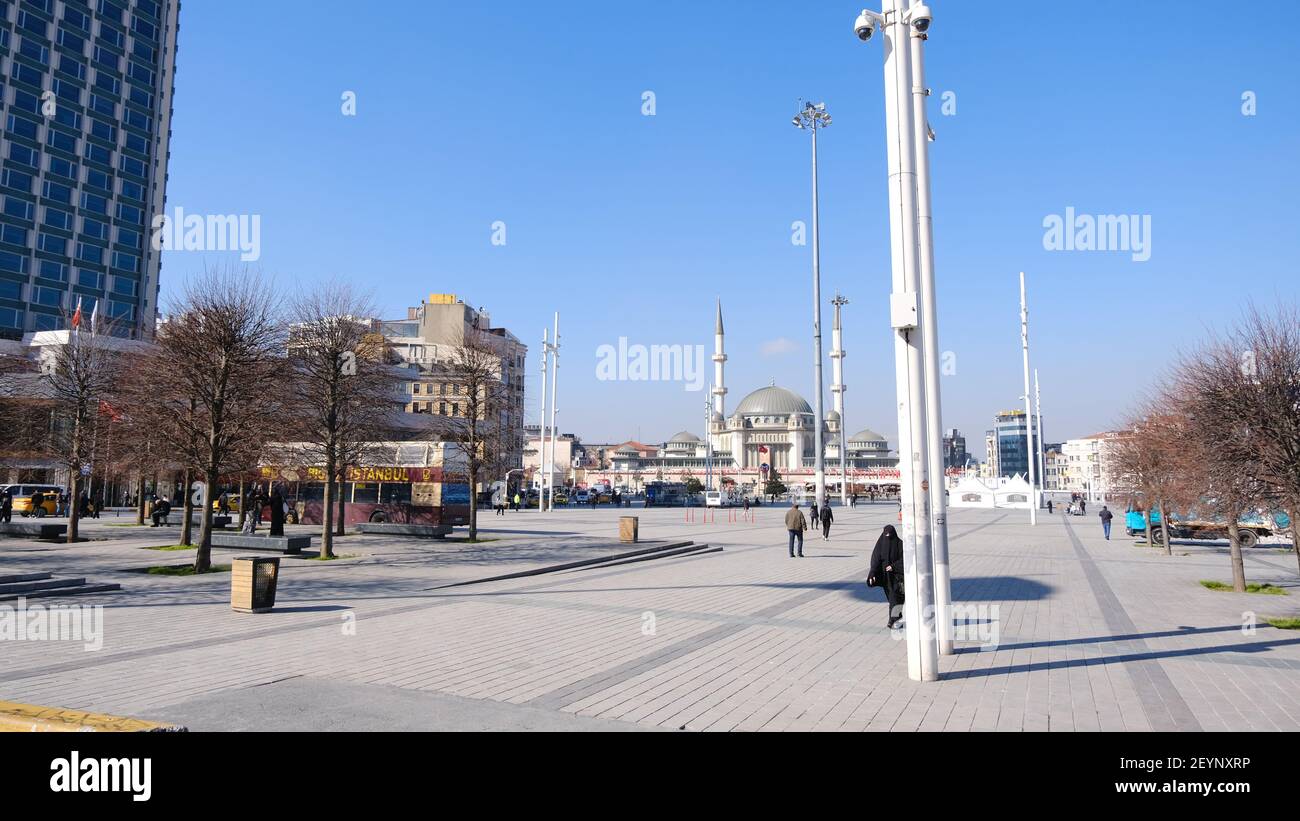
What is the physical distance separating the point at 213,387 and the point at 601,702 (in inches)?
587

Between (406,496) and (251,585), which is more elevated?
(406,496)

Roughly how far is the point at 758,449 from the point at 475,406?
404ft

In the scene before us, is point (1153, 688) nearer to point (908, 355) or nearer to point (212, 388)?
point (908, 355)

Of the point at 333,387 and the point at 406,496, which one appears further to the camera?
the point at 406,496

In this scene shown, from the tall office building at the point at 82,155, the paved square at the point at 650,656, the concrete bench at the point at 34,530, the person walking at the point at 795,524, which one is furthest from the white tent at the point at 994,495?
the tall office building at the point at 82,155

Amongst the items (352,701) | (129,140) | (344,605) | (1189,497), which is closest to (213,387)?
(344,605)

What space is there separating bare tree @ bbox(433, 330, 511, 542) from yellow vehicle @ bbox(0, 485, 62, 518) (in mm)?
26987

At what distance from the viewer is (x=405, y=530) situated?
95.3ft

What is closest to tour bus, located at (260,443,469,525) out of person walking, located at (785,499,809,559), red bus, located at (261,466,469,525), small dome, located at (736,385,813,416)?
red bus, located at (261,466,469,525)

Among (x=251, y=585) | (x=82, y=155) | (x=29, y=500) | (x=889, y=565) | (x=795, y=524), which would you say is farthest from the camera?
(x=82, y=155)

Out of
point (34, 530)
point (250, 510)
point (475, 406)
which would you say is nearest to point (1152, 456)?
point (475, 406)

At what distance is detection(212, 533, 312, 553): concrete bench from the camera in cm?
2189

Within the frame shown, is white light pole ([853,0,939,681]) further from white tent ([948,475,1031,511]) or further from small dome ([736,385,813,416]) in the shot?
small dome ([736,385,813,416])
